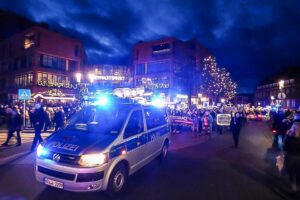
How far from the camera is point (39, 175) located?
4.10m

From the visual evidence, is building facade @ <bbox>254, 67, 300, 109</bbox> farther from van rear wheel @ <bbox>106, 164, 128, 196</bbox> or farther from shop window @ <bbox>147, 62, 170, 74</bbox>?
van rear wheel @ <bbox>106, 164, 128, 196</bbox>

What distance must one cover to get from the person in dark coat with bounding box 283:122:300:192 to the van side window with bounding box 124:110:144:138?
12.2 ft

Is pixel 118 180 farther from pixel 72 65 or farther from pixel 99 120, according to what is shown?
pixel 72 65

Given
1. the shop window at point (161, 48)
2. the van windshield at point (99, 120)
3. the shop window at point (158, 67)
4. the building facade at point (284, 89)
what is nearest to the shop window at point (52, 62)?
the shop window at point (158, 67)

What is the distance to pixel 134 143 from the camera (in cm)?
473

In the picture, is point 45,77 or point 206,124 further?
point 45,77

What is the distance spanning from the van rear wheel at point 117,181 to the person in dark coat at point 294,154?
406 centimetres

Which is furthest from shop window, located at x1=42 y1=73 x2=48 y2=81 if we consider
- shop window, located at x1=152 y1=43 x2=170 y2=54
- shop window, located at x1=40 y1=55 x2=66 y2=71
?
shop window, located at x1=152 y1=43 x2=170 y2=54

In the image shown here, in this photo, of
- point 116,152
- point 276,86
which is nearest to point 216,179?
point 116,152

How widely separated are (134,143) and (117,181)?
0.95 metres

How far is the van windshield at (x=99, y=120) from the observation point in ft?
15.1

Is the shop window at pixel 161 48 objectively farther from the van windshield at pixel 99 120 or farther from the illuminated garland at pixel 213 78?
the van windshield at pixel 99 120

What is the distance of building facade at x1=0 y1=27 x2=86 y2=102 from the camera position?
33094 mm

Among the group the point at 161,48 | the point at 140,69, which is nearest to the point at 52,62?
the point at 140,69
